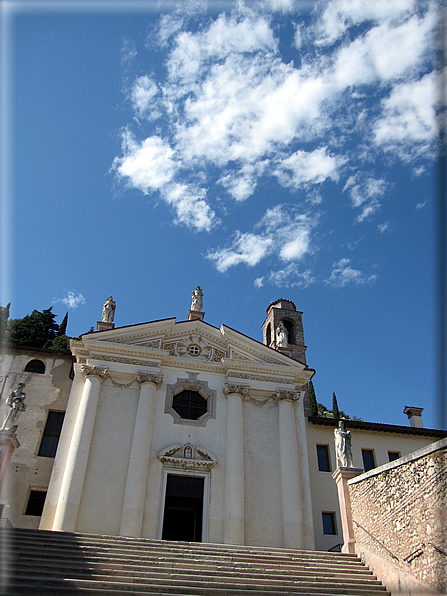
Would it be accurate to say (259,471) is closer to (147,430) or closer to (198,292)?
(147,430)

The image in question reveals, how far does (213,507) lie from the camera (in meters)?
18.2

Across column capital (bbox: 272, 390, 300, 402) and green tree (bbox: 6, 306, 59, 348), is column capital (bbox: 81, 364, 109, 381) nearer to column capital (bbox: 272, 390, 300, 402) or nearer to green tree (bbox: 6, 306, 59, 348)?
column capital (bbox: 272, 390, 300, 402)

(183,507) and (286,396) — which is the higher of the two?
(286,396)

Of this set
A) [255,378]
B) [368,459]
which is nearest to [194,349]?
[255,378]

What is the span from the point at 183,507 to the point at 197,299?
10.0 m

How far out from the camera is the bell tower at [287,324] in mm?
28833

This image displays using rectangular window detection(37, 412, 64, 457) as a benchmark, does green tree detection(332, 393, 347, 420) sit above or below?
above

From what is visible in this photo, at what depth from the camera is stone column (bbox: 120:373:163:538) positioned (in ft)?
55.8

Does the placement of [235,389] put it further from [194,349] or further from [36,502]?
[36,502]

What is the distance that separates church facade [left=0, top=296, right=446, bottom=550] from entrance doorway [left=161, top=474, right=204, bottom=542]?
0.13ft

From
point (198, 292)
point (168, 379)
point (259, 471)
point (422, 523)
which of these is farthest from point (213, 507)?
point (198, 292)

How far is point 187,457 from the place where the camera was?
19.0 meters

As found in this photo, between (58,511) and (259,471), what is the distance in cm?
770

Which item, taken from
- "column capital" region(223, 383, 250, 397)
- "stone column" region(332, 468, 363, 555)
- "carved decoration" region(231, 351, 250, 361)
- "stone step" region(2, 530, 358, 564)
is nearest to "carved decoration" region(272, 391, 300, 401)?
"column capital" region(223, 383, 250, 397)
